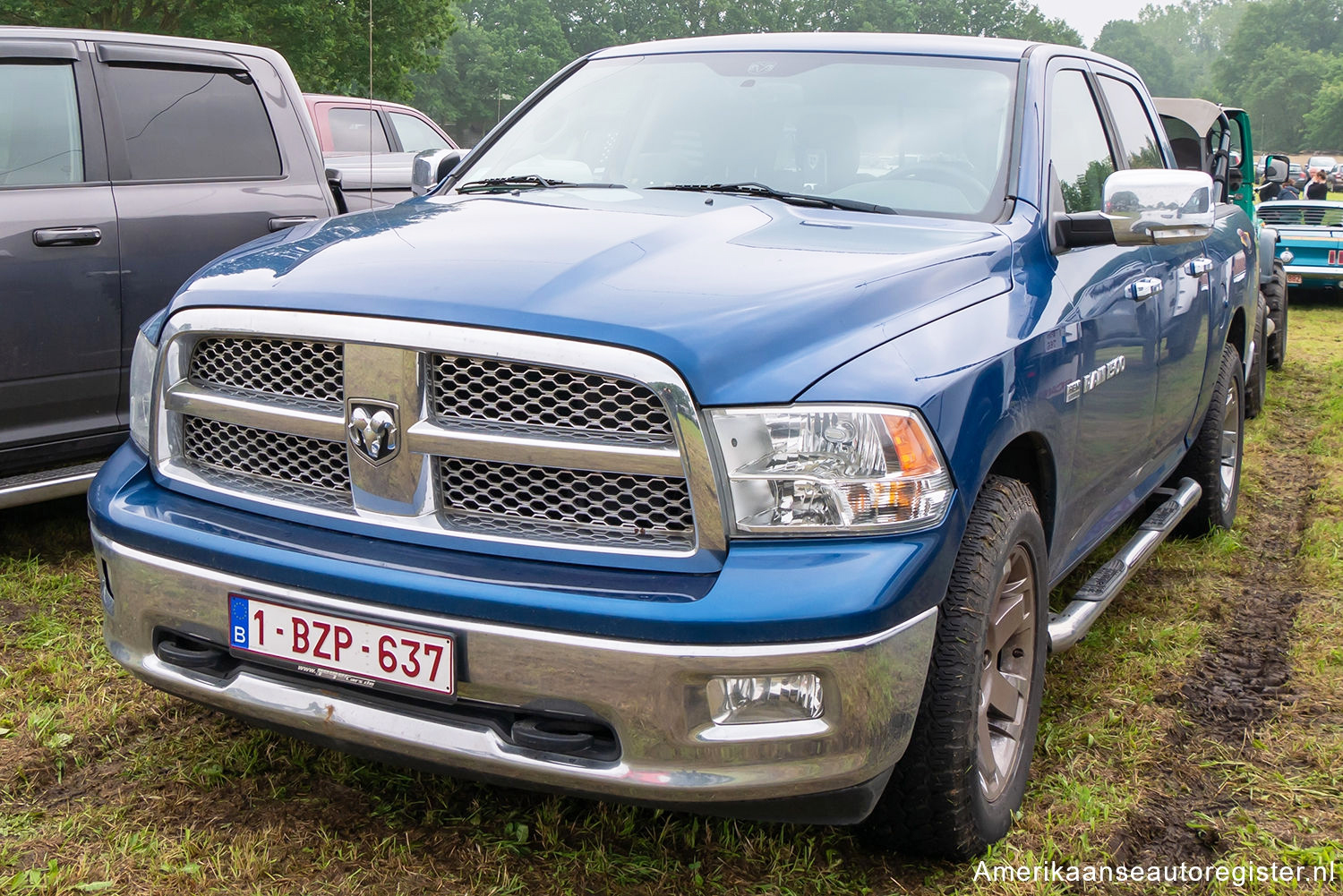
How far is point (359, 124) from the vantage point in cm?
1133

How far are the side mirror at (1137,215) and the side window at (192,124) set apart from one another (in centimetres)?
336

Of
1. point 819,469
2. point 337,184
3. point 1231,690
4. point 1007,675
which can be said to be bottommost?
point 1231,690

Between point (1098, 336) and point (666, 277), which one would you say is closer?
point (666, 277)

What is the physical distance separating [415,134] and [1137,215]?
10.3 metres

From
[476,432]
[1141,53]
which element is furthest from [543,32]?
[1141,53]

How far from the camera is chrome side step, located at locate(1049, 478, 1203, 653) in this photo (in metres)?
3.10

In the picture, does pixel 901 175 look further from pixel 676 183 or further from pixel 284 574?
pixel 284 574

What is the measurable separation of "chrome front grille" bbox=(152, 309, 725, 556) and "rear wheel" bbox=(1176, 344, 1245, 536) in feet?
11.3

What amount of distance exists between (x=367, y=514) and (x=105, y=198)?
9.14 ft

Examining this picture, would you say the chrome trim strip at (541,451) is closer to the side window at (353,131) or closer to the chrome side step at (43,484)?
the chrome side step at (43,484)

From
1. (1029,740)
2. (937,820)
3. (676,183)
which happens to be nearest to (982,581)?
(937,820)

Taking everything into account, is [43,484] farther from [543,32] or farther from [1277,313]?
[543,32]

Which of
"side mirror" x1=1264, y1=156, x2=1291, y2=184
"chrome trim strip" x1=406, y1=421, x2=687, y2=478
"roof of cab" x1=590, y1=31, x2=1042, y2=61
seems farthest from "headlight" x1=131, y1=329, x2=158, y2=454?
"side mirror" x1=1264, y1=156, x2=1291, y2=184

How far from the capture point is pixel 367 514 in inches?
93.7
